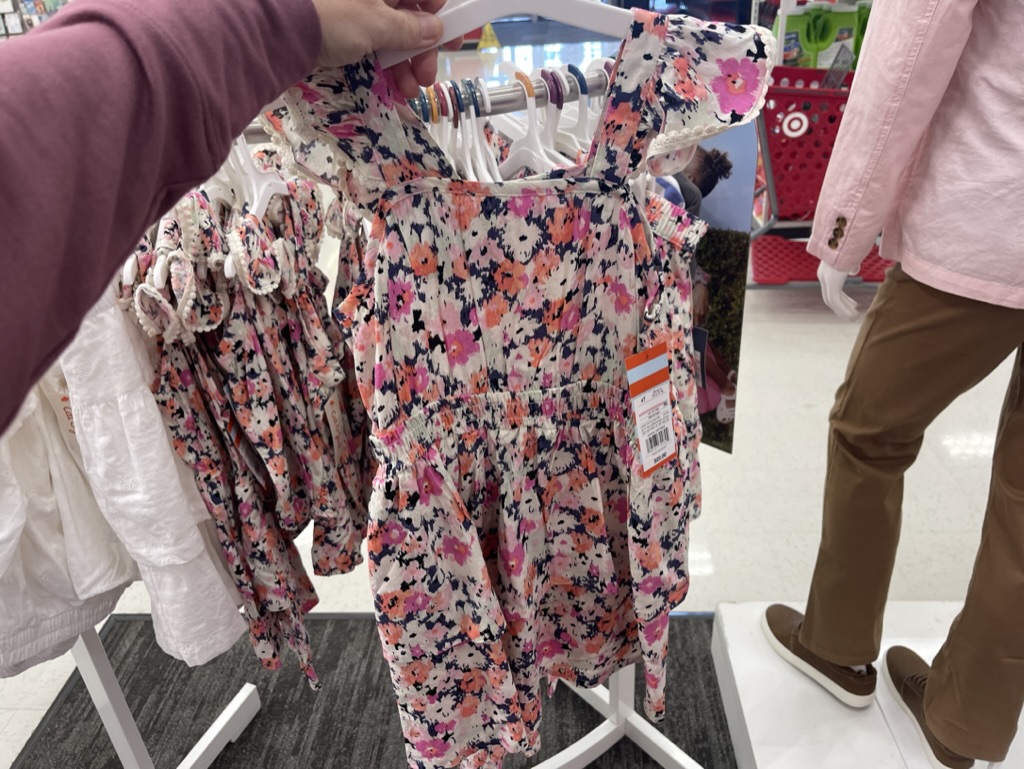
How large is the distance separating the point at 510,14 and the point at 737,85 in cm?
26

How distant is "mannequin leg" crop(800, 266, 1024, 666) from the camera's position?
1052 mm

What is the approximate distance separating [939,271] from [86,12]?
1048mm

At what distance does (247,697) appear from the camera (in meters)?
1.66

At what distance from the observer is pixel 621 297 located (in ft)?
2.86

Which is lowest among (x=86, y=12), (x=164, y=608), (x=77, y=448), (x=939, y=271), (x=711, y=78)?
(x=164, y=608)

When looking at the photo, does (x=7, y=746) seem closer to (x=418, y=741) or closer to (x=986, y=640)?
(x=418, y=741)

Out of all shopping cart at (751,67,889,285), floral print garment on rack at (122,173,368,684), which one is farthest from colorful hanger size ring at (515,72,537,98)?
shopping cart at (751,67,889,285)

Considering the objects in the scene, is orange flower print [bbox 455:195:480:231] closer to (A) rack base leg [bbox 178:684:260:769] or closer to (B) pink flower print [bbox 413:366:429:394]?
(B) pink flower print [bbox 413:366:429:394]

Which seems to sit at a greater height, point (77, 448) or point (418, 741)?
point (77, 448)

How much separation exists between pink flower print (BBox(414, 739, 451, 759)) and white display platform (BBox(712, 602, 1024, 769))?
712 mm

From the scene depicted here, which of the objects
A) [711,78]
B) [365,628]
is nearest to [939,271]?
[711,78]

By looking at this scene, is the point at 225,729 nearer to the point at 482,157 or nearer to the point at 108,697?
the point at 108,697

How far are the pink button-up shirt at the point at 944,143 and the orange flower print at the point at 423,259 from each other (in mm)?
666

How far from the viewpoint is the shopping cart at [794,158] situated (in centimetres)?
267
